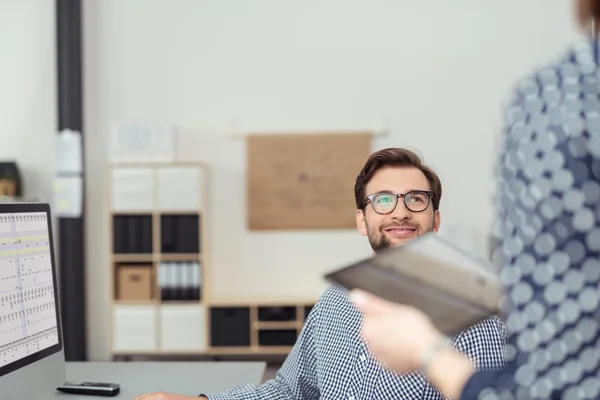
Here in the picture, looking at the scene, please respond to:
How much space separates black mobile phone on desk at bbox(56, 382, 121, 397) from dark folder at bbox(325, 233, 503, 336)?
1125mm

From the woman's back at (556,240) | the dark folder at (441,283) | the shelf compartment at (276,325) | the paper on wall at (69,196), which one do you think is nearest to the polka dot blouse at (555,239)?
the woman's back at (556,240)

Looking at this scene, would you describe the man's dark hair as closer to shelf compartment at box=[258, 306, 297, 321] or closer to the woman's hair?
the woman's hair

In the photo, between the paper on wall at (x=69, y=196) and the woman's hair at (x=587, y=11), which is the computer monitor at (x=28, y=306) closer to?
the woman's hair at (x=587, y=11)

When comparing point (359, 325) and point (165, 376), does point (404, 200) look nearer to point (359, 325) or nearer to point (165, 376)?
point (359, 325)

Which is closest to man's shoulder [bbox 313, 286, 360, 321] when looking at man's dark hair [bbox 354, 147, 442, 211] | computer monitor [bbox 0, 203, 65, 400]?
man's dark hair [bbox 354, 147, 442, 211]

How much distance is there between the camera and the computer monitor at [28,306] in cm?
152

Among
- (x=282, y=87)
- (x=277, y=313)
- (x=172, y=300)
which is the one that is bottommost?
(x=277, y=313)

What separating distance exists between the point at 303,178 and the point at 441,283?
4556 mm

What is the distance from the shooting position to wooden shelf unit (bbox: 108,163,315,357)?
514cm

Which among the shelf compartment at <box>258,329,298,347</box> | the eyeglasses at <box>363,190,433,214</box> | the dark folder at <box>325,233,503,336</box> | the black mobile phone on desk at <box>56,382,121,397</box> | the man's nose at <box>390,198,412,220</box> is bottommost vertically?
the shelf compartment at <box>258,329,298,347</box>

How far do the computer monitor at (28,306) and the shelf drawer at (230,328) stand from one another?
3411 mm

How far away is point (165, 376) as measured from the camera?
6.59 ft

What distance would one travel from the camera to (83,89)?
5613mm

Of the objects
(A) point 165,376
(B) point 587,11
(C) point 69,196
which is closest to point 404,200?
(A) point 165,376
